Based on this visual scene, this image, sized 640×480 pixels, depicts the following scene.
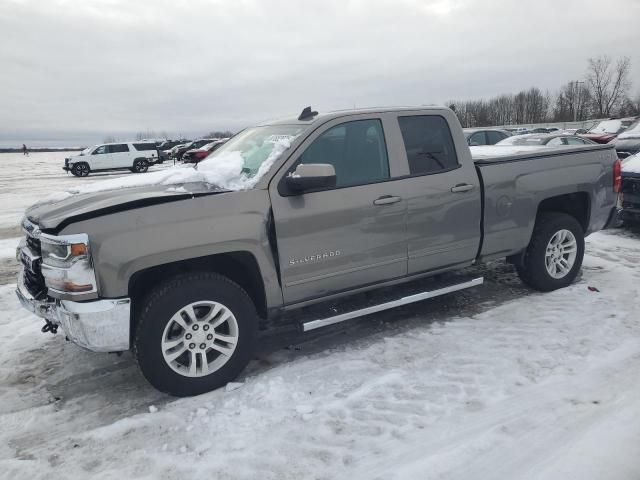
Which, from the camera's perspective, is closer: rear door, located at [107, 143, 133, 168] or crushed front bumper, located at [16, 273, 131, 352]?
crushed front bumper, located at [16, 273, 131, 352]

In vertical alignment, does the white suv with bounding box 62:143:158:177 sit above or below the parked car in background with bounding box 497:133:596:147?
above

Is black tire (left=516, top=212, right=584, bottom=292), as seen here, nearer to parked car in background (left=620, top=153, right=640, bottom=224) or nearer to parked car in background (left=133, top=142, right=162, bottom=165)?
parked car in background (left=620, top=153, right=640, bottom=224)

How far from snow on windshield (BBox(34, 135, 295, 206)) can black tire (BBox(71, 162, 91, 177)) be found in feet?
88.9

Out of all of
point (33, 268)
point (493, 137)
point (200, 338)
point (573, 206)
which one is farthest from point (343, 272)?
point (493, 137)

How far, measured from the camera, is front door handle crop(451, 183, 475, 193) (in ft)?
14.1

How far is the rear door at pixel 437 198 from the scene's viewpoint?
4129 mm

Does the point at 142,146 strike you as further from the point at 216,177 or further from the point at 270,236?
the point at 270,236

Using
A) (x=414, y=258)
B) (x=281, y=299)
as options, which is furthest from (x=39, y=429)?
(x=414, y=258)

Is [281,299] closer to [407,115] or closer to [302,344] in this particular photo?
[302,344]

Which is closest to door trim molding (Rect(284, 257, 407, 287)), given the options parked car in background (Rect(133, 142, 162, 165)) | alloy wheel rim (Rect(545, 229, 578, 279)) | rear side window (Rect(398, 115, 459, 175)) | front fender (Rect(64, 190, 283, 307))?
front fender (Rect(64, 190, 283, 307))

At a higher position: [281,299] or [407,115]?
[407,115]

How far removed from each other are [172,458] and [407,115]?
10.6 feet

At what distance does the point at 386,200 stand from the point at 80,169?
2863 centimetres

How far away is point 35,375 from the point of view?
381cm
